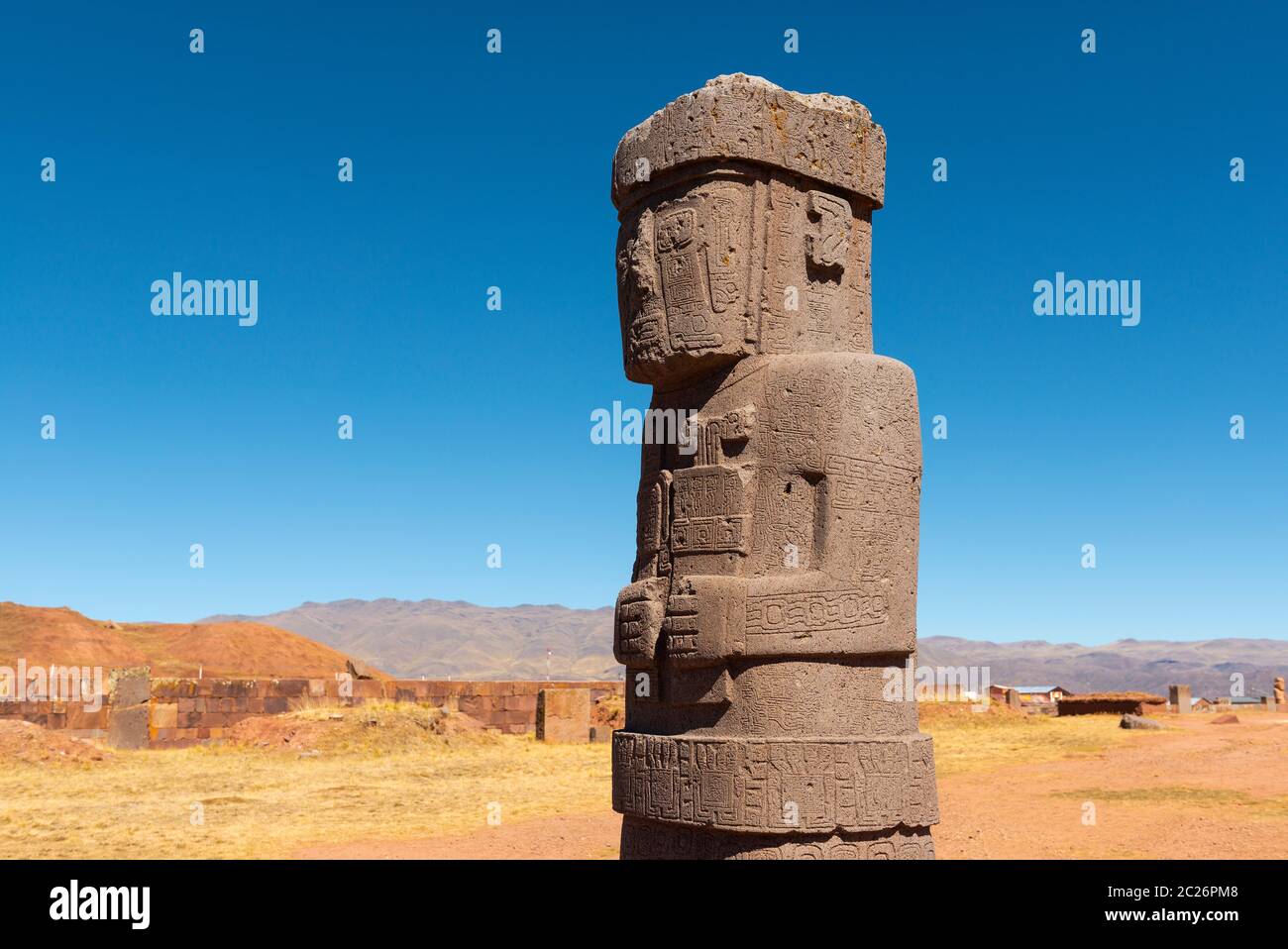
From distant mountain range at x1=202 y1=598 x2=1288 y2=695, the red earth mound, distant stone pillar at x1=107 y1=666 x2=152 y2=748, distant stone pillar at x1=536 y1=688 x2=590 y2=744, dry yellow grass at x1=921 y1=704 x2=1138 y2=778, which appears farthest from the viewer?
distant mountain range at x1=202 y1=598 x2=1288 y2=695

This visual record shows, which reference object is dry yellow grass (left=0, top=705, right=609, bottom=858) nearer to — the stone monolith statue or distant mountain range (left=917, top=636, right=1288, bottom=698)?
the stone monolith statue

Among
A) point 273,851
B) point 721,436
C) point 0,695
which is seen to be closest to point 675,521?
point 721,436

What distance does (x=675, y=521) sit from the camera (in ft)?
18.6

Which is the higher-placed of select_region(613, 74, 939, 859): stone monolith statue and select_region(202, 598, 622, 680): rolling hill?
select_region(613, 74, 939, 859): stone monolith statue

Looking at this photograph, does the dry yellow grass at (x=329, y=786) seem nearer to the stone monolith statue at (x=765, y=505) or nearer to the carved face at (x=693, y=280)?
the stone monolith statue at (x=765, y=505)

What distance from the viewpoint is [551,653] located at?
318 feet

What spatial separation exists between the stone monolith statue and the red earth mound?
31.8 m

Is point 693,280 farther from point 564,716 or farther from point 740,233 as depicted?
point 564,716

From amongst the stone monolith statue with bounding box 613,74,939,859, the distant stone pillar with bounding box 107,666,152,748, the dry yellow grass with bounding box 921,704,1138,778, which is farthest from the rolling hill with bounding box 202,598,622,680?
the stone monolith statue with bounding box 613,74,939,859

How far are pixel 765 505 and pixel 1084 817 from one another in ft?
23.6

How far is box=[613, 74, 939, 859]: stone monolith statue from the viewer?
5129mm

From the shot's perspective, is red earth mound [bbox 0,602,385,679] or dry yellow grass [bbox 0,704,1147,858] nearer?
dry yellow grass [bbox 0,704,1147,858]

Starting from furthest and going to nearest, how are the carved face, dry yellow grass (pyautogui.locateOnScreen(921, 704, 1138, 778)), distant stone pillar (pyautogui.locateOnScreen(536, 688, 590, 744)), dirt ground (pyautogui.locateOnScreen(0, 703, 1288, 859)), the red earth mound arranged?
the red earth mound
distant stone pillar (pyautogui.locateOnScreen(536, 688, 590, 744))
dry yellow grass (pyautogui.locateOnScreen(921, 704, 1138, 778))
dirt ground (pyautogui.locateOnScreen(0, 703, 1288, 859))
the carved face

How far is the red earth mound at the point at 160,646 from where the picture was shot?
36656 millimetres
